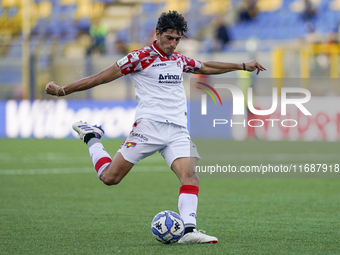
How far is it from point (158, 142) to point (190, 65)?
780 mm

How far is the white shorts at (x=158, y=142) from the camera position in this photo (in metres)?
5.35

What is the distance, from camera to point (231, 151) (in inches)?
599

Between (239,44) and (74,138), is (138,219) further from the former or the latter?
(239,44)

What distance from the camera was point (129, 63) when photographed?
5.25 m

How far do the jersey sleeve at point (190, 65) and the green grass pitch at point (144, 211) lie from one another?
1494mm

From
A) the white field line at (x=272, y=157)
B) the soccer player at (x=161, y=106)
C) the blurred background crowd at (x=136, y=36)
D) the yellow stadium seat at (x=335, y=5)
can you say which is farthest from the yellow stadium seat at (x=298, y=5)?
the soccer player at (x=161, y=106)

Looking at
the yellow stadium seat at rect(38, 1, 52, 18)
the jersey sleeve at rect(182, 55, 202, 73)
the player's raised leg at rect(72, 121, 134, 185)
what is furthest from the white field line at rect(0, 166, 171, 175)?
the yellow stadium seat at rect(38, 1, 52, 18)

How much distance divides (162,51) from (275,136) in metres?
11.6

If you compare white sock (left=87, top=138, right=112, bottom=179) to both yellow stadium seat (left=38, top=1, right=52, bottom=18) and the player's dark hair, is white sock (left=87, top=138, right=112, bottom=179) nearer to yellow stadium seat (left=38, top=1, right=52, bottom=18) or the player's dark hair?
the player's dark hair

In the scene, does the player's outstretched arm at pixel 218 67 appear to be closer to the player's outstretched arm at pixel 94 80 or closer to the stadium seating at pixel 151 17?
the player's outstretched arm at pixel 94 80

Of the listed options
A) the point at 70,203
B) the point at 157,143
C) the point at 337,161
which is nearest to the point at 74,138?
the point at 337,161

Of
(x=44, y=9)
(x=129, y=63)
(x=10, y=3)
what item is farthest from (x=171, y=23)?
(x=10, y=3)

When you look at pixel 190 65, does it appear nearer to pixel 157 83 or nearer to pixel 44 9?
pixel 157 83

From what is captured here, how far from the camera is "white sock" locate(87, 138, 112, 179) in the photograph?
565cm
